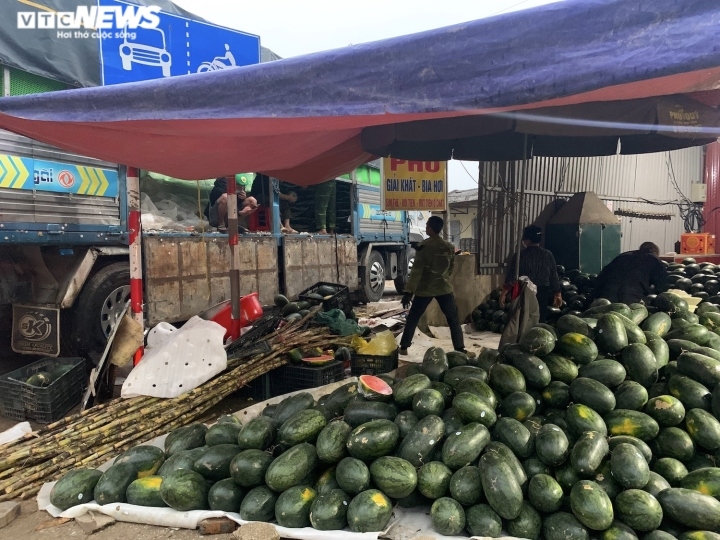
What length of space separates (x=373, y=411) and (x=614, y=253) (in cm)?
955

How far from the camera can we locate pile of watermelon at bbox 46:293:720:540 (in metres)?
2.44

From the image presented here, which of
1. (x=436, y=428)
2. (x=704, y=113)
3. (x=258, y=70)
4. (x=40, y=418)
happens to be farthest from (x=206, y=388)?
(x=704, y=113)

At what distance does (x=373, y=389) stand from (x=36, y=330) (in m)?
4.48

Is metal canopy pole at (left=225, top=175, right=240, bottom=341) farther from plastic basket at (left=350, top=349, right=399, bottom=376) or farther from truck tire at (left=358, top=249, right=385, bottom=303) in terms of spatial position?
Answer: truck tire at (left=358, top=249, right=385, bottom=303)

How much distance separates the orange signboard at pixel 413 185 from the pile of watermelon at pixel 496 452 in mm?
5323

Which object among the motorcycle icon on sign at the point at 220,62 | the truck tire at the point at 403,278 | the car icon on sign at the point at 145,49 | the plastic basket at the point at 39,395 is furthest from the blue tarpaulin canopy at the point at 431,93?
the truck tire at the point at 403,278

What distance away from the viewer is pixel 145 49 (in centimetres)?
621

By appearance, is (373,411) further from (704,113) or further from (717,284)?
(717,284)

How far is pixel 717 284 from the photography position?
7812 mm

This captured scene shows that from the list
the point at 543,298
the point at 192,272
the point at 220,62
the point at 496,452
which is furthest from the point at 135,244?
the point at 543,298

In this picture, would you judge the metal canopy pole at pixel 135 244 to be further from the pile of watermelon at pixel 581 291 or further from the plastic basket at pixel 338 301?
the pile of watermelon at pixel 581 291

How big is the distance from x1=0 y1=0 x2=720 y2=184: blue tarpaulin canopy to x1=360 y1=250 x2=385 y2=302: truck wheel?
7.76m

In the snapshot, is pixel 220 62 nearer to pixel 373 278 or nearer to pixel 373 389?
pixel 373 389

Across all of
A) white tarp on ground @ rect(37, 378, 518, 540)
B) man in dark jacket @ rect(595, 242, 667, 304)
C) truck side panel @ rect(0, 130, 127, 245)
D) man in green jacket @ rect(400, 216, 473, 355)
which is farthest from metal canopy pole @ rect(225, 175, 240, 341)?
man in dark jacket @ rect(595, 242, 667, 304)
